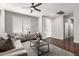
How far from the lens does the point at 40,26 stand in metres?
1.80

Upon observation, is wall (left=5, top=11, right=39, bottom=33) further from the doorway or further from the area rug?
the doorway

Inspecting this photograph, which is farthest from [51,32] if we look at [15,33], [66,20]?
[15,33]

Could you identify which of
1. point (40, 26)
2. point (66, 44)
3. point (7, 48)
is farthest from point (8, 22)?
point (66, 44)

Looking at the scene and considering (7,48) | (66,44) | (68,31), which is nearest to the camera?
(7,48)

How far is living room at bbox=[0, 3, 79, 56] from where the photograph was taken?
1.65 meters

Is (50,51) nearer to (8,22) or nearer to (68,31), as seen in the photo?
(68,31)

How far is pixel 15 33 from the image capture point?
173 centimetres

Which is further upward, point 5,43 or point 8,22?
point 8,22

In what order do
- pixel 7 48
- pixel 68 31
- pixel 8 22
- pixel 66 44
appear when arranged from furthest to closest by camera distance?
1. pixel 66 44
2. pixel 68 31
3. pixel 8 22
4. pixel 7 48

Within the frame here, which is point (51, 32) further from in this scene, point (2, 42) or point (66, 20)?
point (2, 42)

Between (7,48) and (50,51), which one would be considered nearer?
(7,48)

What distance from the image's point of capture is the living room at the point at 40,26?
1.65 metres

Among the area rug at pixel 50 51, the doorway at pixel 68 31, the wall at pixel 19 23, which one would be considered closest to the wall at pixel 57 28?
the doorway at pixel 68 31

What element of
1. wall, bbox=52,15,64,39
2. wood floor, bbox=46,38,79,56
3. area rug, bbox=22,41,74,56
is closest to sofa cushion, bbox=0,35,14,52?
area rug, bbox=22,41,74,56
